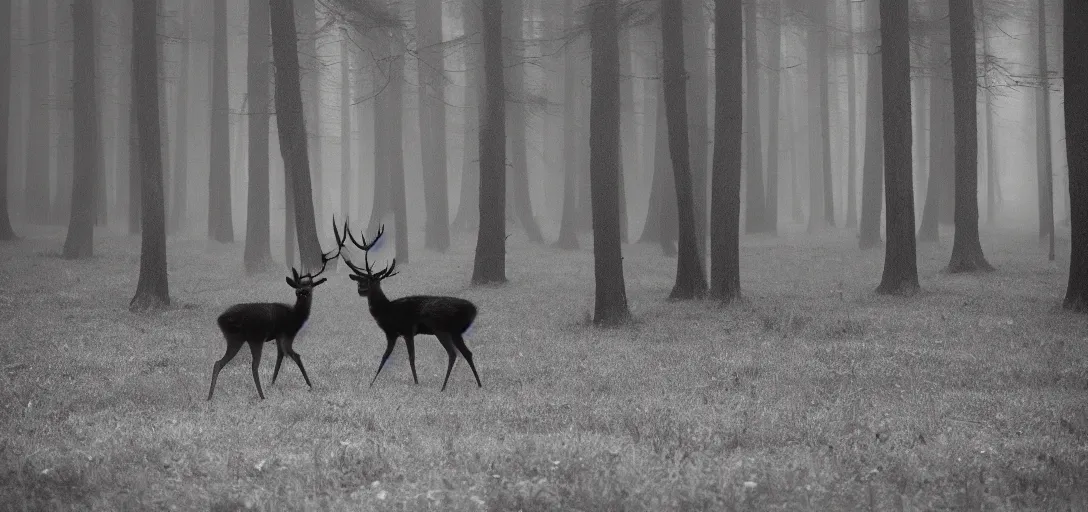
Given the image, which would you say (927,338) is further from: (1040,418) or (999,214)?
(999,214)

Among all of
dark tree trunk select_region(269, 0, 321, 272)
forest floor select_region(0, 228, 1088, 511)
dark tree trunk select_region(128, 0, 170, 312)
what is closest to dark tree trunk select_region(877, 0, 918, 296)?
forest floor select_region(0, 228, 1088, 511)

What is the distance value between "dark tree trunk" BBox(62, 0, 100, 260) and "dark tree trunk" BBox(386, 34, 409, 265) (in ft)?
30.0

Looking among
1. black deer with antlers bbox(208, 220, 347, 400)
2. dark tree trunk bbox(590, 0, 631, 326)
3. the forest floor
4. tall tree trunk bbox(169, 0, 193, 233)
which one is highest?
tall tree trunk bbox(169, 0, 193, 233)

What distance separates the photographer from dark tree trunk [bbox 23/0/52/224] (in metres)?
38.8

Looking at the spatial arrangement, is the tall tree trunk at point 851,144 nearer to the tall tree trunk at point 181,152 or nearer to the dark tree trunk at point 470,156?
the dark tree trunk at point 470,156

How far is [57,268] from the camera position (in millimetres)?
21766

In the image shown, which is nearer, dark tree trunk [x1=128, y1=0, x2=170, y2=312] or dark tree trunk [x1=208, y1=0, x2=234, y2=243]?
dark tree trunk [x1=128, y1=0, x2=170, y2=312]

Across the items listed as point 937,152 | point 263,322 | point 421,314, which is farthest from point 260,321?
point 937,152

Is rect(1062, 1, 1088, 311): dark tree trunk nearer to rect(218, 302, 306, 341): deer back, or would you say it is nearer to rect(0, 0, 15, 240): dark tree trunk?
rect(218, 302, 306, 341): deer back

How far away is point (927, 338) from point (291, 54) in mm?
14730

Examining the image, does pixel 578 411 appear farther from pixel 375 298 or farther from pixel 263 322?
pixel 263 322

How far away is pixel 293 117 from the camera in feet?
63.5

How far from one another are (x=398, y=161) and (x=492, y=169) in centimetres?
1088

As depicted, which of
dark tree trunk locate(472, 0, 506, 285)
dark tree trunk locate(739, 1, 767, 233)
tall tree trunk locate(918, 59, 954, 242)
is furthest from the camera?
dark tree trunk locate(739, 1, 767, 233)
